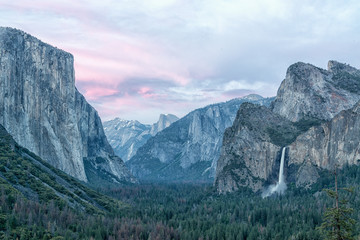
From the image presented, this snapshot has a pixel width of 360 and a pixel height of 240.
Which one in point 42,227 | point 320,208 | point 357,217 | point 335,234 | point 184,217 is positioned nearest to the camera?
point 335,234

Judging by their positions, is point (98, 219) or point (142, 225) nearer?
point (142, 225)

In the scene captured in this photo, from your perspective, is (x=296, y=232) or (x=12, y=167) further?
(x=12, y=167)

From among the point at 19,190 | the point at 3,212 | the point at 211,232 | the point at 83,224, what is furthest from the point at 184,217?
the point at 3,212

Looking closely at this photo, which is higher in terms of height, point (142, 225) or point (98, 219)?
point (98, 219)

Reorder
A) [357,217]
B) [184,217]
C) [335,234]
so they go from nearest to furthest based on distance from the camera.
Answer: [335,234]
[357,217]
[184,217]

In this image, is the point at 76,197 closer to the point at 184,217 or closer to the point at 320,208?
the point at 184,217

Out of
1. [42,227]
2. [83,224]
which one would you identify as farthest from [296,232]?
[42,227]

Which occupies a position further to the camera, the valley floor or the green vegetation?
the green vegetation

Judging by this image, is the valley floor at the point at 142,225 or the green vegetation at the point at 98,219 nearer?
the valley floor at the point at 142,225

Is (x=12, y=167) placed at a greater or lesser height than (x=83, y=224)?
greater
